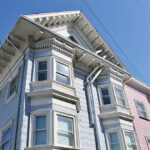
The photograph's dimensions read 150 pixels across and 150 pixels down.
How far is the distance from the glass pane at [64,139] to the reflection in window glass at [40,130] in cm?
58

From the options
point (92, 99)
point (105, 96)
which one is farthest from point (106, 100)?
point (92, 99)

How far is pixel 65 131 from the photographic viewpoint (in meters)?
7.49

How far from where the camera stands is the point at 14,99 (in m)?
8.78

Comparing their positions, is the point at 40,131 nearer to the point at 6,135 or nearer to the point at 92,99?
the point at 6,135

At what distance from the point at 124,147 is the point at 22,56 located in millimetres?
7006

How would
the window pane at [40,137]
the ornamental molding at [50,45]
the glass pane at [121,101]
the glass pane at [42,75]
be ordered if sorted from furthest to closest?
the glass pane at [121,101]
the ornamental molding at [50,45]
the glass pane at [42,75]
the window pane at [40,137]

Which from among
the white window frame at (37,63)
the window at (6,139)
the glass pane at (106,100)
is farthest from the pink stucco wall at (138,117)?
the window at (6,139)

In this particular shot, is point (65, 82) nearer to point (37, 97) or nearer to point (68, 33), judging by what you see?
point (37, 97)

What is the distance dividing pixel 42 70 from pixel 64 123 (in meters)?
2.88

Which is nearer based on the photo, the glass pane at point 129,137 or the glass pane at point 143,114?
the glass pane at point 129,137

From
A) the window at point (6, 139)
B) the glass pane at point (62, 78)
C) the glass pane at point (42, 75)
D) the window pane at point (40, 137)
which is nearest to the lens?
the window pane at point (40, 137)

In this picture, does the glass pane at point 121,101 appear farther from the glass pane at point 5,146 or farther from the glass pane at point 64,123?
the glass pane at point 5,146

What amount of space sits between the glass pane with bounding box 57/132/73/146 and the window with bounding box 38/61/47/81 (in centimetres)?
287

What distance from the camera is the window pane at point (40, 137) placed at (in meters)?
6.97
